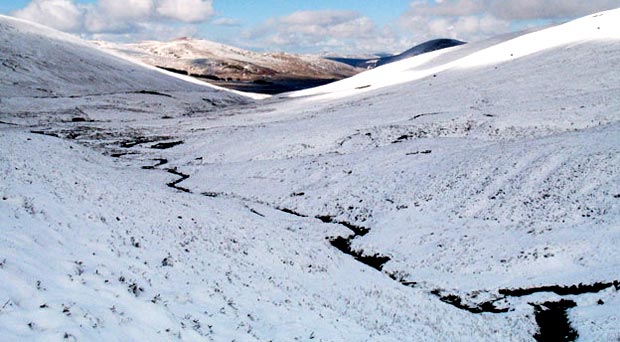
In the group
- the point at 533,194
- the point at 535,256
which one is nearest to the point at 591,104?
the point at 533,194

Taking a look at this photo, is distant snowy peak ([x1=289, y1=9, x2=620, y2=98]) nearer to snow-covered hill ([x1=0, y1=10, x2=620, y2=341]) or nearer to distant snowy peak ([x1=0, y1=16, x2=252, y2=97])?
snow-covered hill ([x1=0, y1=10, x2=620, y2=341])

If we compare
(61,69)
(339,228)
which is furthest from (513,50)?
(61,69)

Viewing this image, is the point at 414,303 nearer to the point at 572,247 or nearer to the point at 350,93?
the point at 572,247

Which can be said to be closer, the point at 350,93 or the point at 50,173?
the point at 50,173

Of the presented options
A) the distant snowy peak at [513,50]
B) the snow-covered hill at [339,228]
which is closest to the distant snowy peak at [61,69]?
the snow-covered hill at [339,228]

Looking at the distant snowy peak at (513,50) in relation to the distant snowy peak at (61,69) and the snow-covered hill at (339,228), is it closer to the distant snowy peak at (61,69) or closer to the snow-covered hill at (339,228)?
the snow-covered hill at (339,228)

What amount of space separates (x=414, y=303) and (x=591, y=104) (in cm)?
3792

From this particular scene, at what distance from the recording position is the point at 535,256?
22.4 meters

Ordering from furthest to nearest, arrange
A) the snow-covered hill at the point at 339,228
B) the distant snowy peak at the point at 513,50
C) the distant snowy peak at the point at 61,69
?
the distant snowy peak at the point at 61,69 < the distant snowy peak at the point at 513,50 < the snow-covered hill at the point at 339,228

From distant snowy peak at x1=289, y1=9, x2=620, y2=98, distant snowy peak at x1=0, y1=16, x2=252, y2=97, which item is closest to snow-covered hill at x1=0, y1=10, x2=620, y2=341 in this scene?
distant snowy peak at x1=289, y1=9, x2=620, y2=98

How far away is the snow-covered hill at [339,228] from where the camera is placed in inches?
492

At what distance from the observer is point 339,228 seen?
28672mm

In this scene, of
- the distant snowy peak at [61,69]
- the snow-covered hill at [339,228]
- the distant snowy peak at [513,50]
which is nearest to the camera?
the snow-covered hill at [339,228]

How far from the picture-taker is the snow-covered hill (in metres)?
12.5
